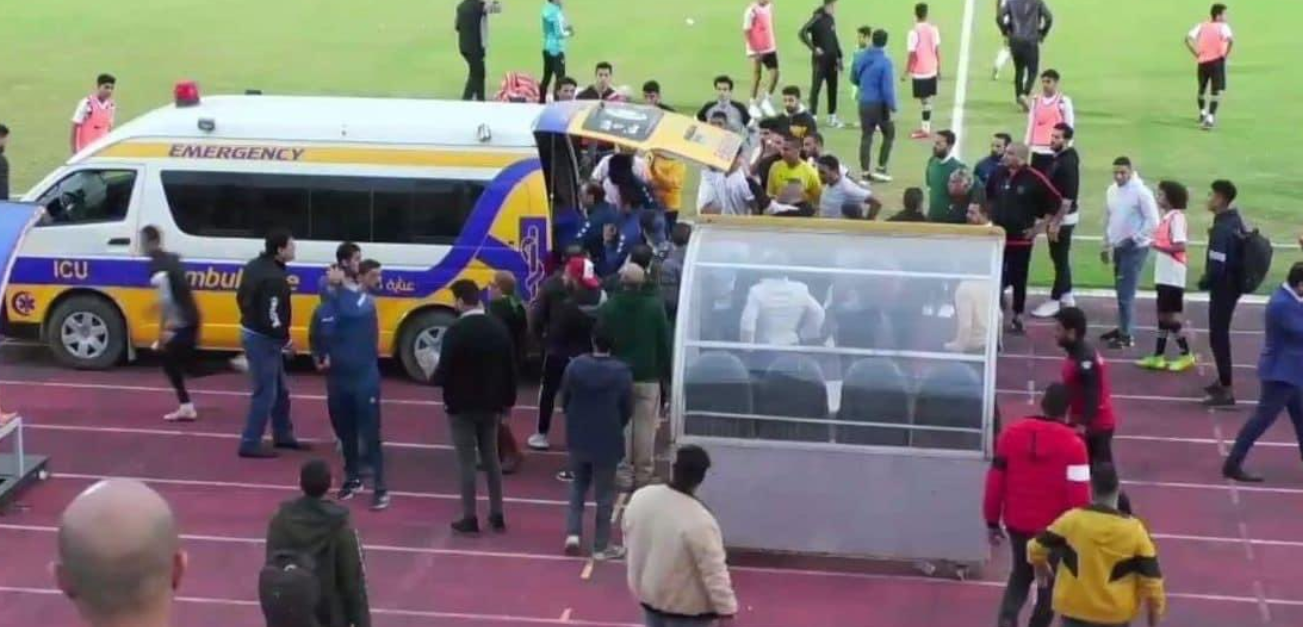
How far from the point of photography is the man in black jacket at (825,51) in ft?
85.0

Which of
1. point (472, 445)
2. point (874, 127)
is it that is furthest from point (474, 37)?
point (472, 445)

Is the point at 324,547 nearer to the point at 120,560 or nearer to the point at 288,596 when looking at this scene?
the point at 288,596

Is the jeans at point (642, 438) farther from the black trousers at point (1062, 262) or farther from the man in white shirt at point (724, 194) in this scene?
the black trousers at point (1062, 262)

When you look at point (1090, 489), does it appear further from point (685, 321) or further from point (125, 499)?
point (125, 499)

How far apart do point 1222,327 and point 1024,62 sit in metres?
11.6

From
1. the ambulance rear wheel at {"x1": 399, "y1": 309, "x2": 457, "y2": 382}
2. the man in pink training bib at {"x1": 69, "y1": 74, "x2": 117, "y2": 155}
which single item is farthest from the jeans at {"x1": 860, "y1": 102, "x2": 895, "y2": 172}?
the ambulance rear wheel at {"x1": 399, "y1": 309, "x2": 457, "y2": 382}

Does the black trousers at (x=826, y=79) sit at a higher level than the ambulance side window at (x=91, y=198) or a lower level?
higher

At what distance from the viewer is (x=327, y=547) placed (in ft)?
31.6

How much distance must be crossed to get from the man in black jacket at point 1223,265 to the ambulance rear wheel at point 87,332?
8.48 meters

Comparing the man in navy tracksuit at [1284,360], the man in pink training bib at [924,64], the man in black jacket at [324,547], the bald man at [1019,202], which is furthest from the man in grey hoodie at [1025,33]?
the man in black jacket at [324,547]

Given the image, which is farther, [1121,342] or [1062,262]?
[1062,262]

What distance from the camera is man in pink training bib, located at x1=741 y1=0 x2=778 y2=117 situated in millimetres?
27203

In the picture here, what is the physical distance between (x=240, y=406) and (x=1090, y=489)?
25.2ft

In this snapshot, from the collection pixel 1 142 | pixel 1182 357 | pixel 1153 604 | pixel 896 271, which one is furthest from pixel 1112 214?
pixel 1 142
